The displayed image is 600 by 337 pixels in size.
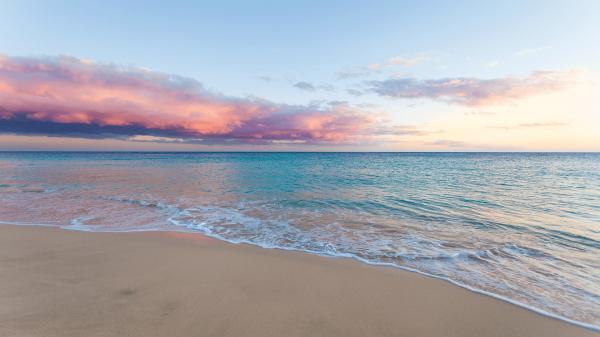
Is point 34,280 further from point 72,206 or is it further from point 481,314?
point 72,206

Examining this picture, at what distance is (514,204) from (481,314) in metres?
12.7

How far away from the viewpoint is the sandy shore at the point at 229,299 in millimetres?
3422

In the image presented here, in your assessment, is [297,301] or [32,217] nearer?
[297,301]

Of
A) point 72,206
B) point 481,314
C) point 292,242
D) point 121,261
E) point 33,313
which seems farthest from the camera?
point 72,206

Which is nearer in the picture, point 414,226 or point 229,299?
point 229,299

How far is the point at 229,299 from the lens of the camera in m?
4.08

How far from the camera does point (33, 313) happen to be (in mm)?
3543

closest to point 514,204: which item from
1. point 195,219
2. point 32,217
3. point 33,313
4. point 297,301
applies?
point 297,301

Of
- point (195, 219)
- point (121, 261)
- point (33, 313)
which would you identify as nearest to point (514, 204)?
point (195, 219)

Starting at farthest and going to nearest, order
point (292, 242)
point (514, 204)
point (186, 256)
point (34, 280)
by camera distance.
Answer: point (514, 204) → point (292, 242) → point (186, 256) → point (34, 280)

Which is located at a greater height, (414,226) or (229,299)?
(229,299)

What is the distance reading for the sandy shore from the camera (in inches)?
135

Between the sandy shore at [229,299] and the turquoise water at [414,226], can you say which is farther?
the turquoise water at [414,226]

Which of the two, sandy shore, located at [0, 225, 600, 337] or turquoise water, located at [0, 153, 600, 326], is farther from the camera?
turquoise water, located at [0, 153, 600, 326]
